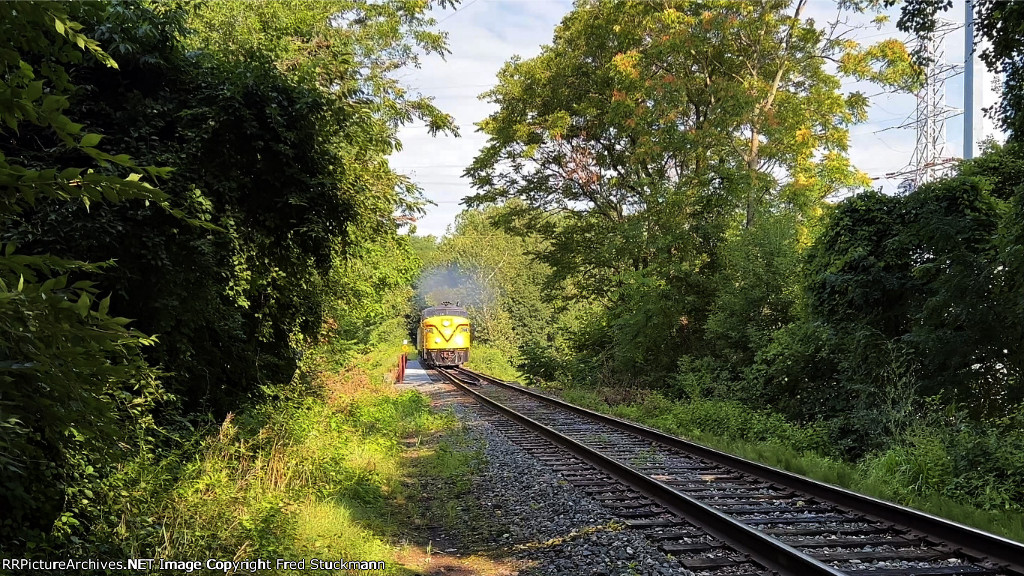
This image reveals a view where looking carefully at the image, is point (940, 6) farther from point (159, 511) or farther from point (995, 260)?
point (159, 511)

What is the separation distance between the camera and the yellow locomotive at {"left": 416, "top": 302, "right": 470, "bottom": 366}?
3225cm

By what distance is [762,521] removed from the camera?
18.3ft

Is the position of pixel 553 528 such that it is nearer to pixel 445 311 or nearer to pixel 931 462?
pixel 931 462

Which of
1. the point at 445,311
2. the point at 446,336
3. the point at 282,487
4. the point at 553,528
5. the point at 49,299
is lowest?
the point at 553,528

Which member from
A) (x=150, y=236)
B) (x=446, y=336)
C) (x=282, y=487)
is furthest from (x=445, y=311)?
(x=150, y=236)

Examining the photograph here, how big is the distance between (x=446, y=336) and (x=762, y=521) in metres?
27.3

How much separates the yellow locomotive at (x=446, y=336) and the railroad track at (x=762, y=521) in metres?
23.2

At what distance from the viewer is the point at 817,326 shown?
11.2m

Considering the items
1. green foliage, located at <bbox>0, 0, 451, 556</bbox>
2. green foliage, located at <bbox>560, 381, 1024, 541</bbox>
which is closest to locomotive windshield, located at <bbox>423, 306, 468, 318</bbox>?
green foliage, located at <bbox>560, 381, 1024, 541</bbox>

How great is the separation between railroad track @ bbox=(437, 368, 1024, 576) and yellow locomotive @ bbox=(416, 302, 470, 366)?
76.1 ft

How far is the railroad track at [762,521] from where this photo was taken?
15.0 ft

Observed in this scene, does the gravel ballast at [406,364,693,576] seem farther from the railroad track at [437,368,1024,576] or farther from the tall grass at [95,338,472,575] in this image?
the tall grass at [95,338,472,575]

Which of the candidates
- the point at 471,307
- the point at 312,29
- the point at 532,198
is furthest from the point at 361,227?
the point at 471,307

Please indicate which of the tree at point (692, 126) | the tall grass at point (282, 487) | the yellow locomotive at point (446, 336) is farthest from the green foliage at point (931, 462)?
the yellow locomotive at point (446, 336)
